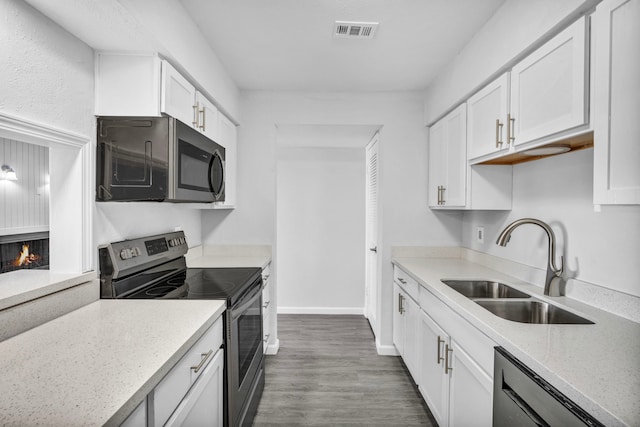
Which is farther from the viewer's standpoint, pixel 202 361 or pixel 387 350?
pixel 387 350

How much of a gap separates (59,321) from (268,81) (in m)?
2.22

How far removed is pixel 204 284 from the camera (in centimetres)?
189

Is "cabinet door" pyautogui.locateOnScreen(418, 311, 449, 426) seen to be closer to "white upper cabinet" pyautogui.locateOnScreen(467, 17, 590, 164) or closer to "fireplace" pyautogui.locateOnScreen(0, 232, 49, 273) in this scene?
"white upper cabinet" pyautogui.locateOnScreen(467, 17, 590, 164)

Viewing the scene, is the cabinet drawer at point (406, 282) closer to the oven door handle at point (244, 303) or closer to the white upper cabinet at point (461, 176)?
the white upper cabinet at point (461, 176)

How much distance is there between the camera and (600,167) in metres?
1.06

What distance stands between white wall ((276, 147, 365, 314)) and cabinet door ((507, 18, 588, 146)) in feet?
8.47

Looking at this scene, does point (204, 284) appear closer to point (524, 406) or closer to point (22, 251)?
point (524, 406)

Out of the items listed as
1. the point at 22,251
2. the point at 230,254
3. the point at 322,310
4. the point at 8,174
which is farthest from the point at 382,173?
the point at 22,251

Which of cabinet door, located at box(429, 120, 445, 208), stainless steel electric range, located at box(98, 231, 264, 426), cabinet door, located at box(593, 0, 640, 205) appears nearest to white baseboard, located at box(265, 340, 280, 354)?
stainless steel electric range, located at box(98, 231, 264, 426)

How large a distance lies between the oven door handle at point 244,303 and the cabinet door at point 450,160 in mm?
1517

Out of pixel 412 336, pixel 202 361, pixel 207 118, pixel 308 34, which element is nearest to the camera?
pixel 202 361

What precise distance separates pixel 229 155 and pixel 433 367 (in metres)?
2.12

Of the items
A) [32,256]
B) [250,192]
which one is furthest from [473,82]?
[32,256]

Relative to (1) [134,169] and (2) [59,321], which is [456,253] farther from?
(2) [59,321]
